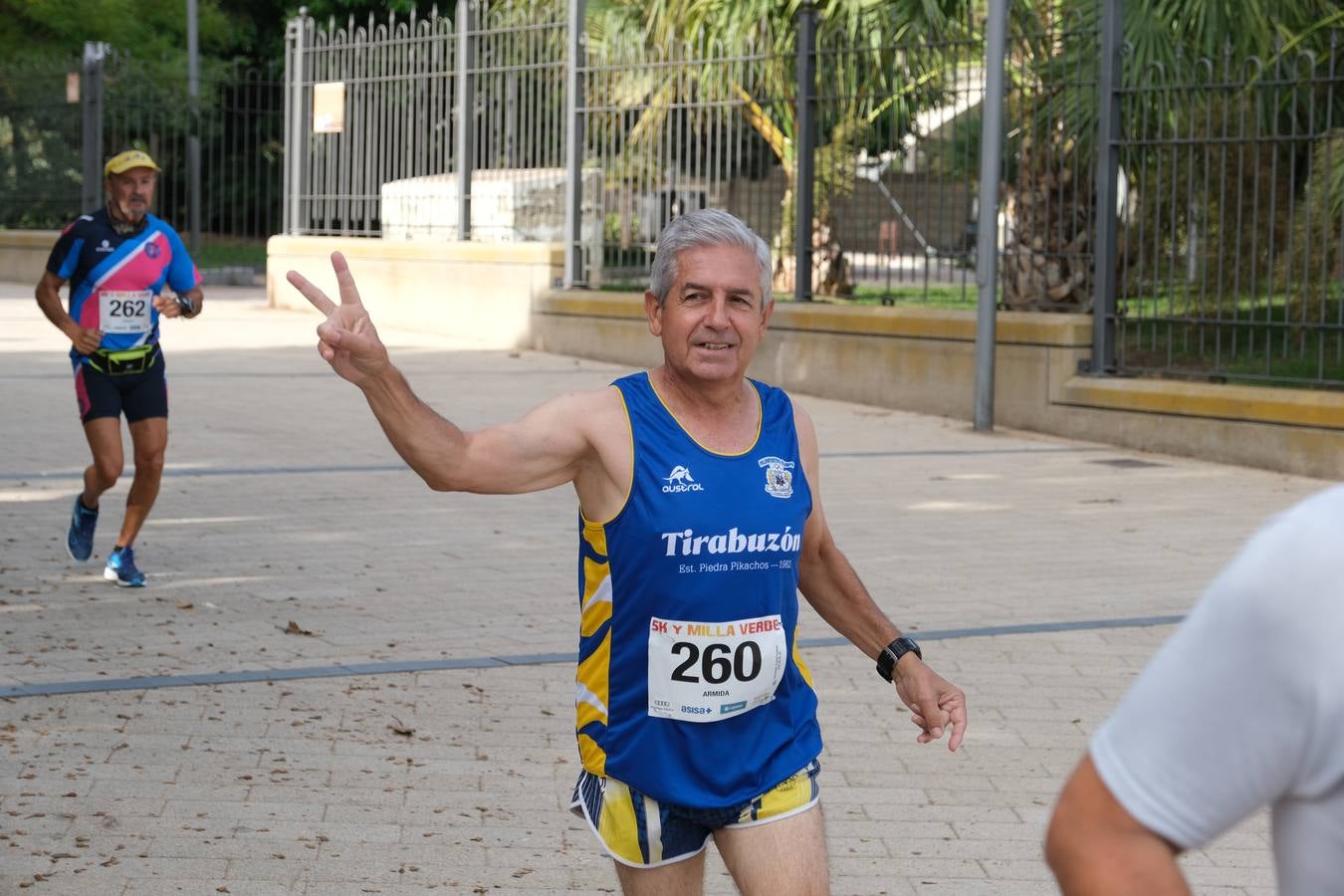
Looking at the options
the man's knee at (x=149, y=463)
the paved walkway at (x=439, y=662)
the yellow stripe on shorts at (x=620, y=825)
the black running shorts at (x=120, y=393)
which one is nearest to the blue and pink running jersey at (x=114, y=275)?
the black running shorts at (x=120, y=393)

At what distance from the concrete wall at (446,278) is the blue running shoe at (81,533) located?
1137 centimetres

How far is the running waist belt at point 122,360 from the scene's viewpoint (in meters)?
8.32

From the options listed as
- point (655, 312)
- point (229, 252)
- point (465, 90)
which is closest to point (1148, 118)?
point (465, 90)

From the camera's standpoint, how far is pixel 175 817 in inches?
201

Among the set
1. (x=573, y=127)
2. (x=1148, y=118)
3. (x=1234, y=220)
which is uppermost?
(x=573, y=127)

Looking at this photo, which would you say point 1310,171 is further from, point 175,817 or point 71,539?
point 175,817

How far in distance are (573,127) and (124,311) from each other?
10854mm

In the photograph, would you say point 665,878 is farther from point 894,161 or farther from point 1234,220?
point 894,161

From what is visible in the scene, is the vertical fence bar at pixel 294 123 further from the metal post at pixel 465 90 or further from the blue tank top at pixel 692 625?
the blue tank top at pixel 692 625

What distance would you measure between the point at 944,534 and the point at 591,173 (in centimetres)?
991

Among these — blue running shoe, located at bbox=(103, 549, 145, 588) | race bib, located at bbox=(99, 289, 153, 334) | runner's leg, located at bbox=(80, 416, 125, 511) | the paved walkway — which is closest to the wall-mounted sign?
the paved walkway

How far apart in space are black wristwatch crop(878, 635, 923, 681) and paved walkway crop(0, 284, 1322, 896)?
1.39 metres

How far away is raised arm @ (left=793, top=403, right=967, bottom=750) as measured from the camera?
336 cm

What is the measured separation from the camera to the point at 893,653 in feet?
11.3
